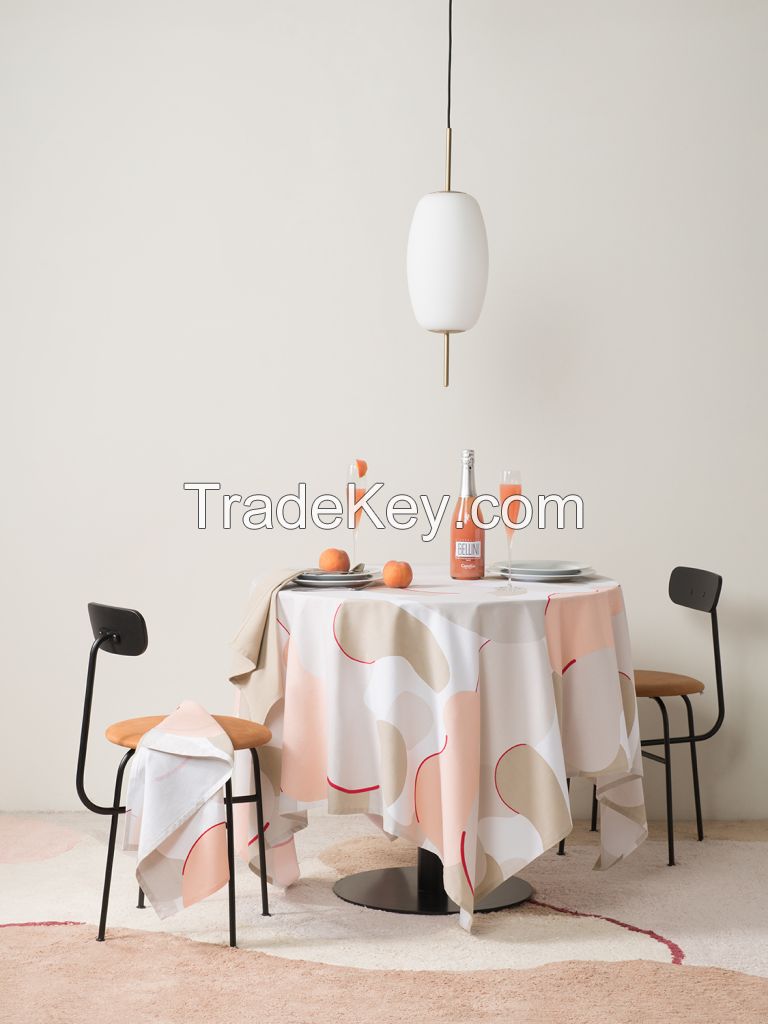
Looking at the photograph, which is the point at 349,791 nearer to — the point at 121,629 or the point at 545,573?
the point at 121,629

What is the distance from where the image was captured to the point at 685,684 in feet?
10.6

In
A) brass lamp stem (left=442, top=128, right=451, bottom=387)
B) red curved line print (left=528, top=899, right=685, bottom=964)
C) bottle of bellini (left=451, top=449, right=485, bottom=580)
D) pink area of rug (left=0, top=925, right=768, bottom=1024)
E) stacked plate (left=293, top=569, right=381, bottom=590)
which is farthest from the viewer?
brass lamp stem (left=442, top=128, right=451, bottom=387)

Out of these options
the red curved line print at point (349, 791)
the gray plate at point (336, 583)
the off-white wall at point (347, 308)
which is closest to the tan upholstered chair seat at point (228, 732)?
the red curved line print at point (349, 791)

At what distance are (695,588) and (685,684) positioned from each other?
0.31 m

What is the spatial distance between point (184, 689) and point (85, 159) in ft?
5.57

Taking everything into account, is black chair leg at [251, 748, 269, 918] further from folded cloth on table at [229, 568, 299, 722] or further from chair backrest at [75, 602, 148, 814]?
chair backrest at [75, 602, 148, 814]

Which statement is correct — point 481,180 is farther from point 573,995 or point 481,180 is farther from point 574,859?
point 573,995

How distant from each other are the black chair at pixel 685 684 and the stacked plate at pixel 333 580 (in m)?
0.93

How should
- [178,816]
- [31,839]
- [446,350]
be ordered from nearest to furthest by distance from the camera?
[178,816], [31,839], [446,350]

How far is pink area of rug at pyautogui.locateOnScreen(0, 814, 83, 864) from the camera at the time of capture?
10.4ft

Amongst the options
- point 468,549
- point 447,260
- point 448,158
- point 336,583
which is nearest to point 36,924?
point 336,583

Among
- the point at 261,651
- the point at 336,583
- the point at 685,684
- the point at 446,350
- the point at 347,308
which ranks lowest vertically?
the point at 685,684

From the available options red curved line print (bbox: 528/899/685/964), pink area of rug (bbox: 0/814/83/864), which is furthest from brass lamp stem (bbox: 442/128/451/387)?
pink area of rug (bbox: 0/814/83/864)

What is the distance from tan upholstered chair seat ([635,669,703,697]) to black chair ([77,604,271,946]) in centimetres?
115
